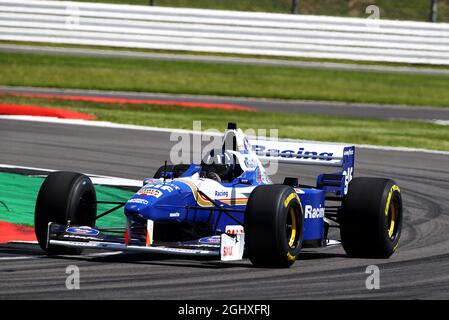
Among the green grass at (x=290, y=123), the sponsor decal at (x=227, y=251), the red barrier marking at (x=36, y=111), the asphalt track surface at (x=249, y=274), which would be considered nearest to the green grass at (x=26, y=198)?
the asphalt track surface at (x=249, y=274)

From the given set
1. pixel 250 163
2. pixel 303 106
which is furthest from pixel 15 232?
pixel 303 106

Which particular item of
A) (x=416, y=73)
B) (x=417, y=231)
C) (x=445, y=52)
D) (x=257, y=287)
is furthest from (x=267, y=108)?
(x=257, y=287)

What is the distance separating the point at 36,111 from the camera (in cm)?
2189

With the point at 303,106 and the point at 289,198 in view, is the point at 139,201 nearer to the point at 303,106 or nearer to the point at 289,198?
the point at 289,198

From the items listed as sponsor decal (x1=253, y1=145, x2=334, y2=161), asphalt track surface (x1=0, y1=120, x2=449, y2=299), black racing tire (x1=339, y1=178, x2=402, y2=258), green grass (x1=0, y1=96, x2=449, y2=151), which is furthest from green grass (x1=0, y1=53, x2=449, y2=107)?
black racing tire (x1=339, y1=178, x2=402, y2=258)

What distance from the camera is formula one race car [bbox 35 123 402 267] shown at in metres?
9.73

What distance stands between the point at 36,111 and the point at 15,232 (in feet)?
34.1

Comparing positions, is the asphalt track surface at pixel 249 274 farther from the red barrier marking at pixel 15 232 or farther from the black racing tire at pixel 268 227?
the red barrier marking at pixel 15 232

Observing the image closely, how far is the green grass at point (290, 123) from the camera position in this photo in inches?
857

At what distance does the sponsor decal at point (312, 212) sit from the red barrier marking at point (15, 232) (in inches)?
106

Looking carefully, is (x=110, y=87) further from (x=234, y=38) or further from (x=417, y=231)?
(x=417, y=231)

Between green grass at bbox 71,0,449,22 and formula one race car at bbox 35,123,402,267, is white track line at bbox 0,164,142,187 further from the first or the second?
green grass at bbox 71,0,449,22

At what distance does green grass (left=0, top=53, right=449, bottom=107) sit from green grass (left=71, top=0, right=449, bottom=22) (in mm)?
2218

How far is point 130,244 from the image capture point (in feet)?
32.3
